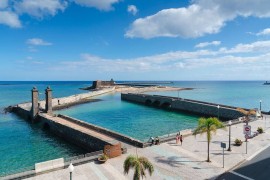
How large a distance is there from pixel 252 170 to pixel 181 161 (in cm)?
527

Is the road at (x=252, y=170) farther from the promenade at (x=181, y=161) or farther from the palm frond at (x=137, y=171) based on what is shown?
the palm frond at (x=137, y=171)

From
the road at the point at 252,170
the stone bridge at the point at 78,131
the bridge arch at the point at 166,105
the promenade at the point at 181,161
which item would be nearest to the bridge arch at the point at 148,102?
the bridge arch at the point at 166,105

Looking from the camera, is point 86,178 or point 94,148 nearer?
point 86,178

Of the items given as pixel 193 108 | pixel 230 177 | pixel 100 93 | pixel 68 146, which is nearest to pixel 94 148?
pixel 68 146

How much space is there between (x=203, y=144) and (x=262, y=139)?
7.10 m

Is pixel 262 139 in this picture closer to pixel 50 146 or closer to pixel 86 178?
pixel 86 178

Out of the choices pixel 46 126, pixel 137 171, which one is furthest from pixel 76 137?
pixel 137 171

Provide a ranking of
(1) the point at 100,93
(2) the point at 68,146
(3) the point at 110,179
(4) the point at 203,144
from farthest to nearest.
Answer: (1) the point at 100,93 < (2) the point at 68,146 < (4) the point at 203,144 < (3) the point at 110,179

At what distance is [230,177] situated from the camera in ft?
59.3

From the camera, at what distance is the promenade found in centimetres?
1842

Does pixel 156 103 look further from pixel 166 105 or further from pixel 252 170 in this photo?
pixel 252 170

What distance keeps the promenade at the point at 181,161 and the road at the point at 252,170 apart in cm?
55

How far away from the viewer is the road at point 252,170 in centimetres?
→ 1802

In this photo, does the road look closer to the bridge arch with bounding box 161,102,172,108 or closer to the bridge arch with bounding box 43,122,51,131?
the bridge arch with bounding box 43,122,51,131
